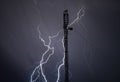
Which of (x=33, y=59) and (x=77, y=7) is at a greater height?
(x=77, y=7)

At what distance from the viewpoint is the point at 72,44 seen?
7711mm

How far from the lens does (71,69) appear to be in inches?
305

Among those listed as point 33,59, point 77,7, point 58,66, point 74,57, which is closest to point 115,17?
point 77,7

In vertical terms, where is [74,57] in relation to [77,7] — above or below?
below

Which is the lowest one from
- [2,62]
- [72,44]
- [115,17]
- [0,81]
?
[0,81]

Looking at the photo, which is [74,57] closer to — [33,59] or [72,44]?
[72,44]

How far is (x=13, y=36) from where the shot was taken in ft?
24.9

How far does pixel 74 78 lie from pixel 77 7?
2.02 metres

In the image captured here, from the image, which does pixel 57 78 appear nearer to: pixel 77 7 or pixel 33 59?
pixel 33 59

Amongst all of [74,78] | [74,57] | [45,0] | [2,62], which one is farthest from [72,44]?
[2,62]

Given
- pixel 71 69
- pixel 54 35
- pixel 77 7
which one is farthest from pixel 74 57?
pixel 77 7

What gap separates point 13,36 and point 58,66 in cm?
151

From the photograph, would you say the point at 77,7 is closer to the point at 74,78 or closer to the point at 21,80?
the point at 74,78

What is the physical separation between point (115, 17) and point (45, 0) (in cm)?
204
